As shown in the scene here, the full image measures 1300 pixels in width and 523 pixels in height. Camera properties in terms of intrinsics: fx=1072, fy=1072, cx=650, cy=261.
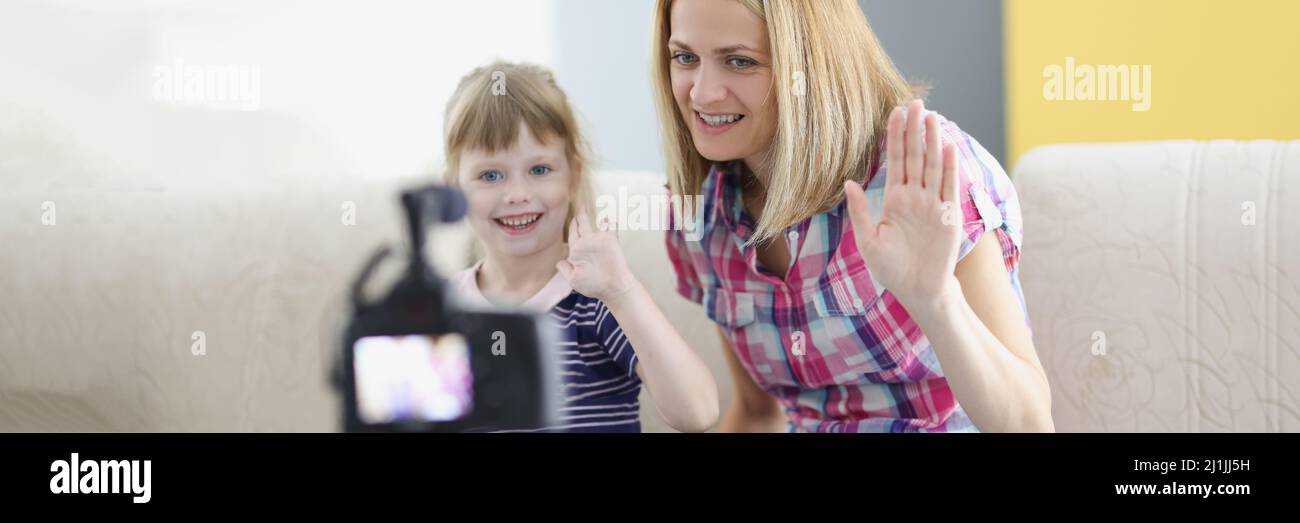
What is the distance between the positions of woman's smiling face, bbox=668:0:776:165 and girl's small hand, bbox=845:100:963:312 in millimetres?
198

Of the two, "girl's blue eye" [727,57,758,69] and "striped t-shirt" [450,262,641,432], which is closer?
"girl's blue eye" [727,57,758,69]

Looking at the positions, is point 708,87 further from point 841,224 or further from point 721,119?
point 841,224

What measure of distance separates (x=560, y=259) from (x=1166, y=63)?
80cm

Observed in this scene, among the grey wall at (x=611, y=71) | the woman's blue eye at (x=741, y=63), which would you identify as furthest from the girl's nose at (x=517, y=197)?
the woman's blue eye at (x=741, y=63)

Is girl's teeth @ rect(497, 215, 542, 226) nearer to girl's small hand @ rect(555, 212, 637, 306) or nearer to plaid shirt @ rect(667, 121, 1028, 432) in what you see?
girl's small hand @ rect(555, 212, 637, 306)

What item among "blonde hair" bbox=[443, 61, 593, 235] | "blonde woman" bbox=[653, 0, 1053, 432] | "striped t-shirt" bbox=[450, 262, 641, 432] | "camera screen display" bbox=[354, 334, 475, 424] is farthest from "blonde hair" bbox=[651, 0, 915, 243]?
"camera screen display" bbox=[354, 334, 475, 424]

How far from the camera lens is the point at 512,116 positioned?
1.15 meters

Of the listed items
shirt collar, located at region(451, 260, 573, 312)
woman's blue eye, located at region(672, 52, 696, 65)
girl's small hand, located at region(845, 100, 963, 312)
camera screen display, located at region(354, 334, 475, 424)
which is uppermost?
woman's blue eye, located at region(672, 52, 696, 65)

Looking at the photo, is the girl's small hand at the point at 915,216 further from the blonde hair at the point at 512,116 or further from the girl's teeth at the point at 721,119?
the blonde hair at the point at 512,116

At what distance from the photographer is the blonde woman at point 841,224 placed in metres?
0.94

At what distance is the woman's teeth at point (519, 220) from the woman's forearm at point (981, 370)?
0.42m

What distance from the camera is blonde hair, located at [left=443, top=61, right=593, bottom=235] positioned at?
1.15 m

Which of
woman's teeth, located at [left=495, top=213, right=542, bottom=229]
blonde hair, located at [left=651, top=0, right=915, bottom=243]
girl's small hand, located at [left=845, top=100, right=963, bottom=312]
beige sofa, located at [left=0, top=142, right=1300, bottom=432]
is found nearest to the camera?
girl's small hand, located at [left=845, top=100, right=963, bottom=312]

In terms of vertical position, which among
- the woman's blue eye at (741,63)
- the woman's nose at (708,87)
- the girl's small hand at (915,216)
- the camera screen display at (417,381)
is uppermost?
the woman's blue eye at (741,63)
